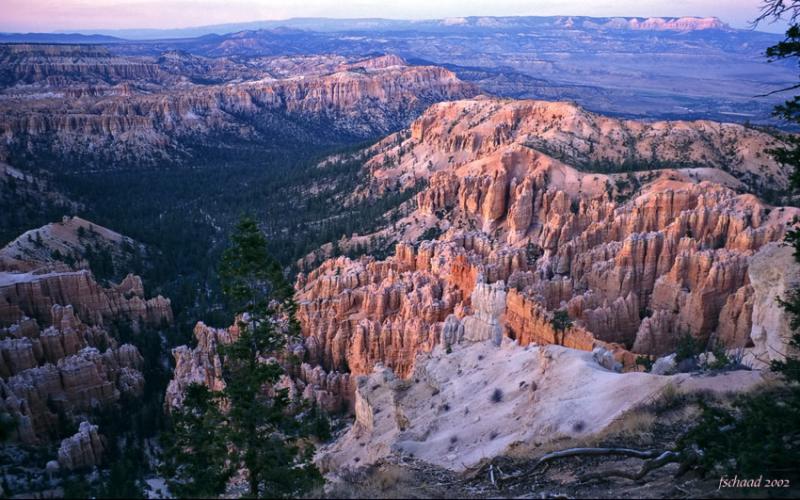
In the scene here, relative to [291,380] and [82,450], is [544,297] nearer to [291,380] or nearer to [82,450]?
[291,380]

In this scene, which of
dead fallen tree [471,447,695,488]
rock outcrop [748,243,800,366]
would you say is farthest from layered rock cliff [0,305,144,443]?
rock outcrop [748,243,800,366]

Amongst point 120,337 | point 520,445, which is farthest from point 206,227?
point 520,445

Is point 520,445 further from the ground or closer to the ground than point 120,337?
further from the ground

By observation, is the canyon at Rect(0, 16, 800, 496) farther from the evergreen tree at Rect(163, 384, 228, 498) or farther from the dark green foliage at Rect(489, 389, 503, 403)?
the evergreen tree at Rect(163, 384, 228, 498)

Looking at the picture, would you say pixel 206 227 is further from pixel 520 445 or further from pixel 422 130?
pixel 520 445

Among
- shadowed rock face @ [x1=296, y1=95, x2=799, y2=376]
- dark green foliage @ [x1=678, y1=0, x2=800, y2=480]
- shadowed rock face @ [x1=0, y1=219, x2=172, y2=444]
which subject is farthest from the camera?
shadowed rock face @ [x1=296, y1=95, x2=799, y2=376]

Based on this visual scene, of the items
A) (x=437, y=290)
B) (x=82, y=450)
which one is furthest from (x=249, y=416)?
(x=437, y=290)

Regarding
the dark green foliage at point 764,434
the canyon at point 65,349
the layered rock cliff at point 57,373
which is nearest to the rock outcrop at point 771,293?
the dark green foliage at point 764,434

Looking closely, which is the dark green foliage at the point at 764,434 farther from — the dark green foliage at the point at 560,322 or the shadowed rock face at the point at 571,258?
the dark green foliage at the point at 560,322

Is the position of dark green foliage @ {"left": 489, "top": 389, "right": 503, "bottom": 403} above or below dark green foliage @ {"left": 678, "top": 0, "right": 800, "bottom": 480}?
Result: below
